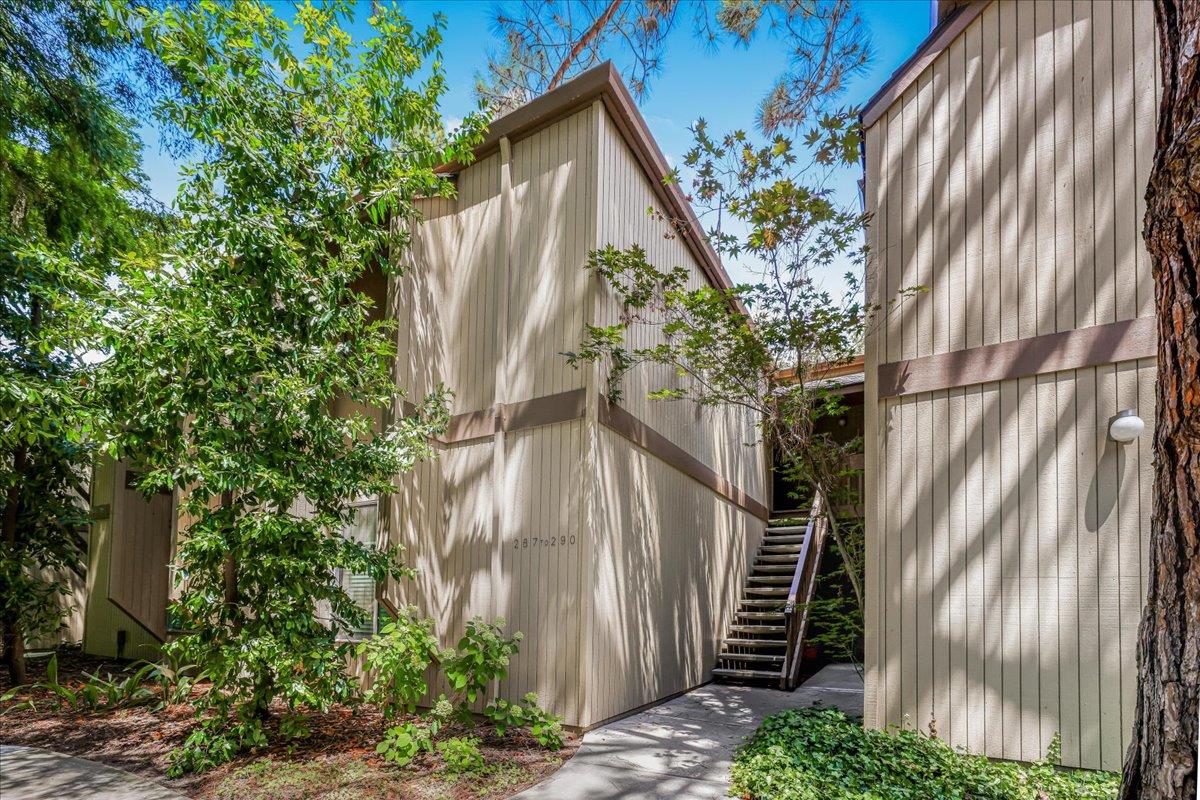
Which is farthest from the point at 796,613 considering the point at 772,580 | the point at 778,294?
the point at 778,294

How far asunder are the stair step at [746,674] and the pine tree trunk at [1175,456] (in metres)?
5.87

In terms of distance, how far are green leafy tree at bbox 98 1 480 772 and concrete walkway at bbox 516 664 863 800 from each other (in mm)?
1983

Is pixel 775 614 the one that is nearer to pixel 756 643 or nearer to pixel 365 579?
pixel 756 643

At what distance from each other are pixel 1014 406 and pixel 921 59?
2802 millimetres

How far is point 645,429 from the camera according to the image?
7.24 m

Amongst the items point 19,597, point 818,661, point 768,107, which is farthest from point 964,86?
point 19,597

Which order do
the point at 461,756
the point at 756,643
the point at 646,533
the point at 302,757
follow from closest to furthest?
the point at 461,756, the point at 302,757, the point at 646,533, the point at 756,643

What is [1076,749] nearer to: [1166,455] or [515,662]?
[1166,455]

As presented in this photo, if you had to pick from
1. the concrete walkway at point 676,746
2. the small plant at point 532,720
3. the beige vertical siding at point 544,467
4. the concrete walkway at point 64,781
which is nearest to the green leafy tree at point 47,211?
the concrete walkway at point 64,781

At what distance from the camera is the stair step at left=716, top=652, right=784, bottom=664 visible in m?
8.47

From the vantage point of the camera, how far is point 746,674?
27.5ft

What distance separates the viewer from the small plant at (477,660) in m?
5.70

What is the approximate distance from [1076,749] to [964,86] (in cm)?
466

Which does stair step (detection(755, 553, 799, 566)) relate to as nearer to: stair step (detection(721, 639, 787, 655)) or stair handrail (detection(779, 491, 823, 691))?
stair handrail (detection(779, 491, 823, 691))
